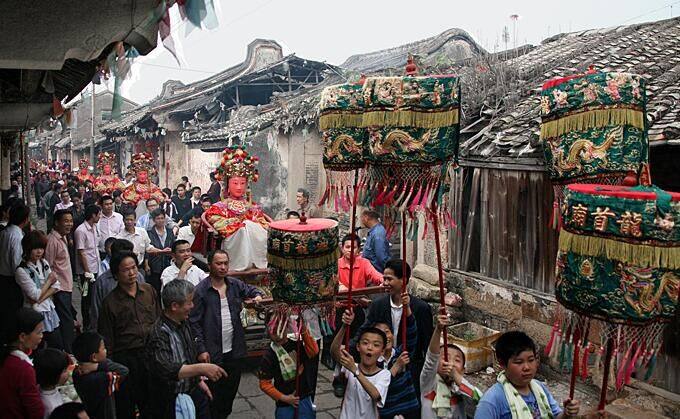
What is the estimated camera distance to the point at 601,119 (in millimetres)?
3863

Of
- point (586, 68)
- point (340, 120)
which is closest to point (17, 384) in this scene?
point (340, 120)

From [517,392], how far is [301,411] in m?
1.94

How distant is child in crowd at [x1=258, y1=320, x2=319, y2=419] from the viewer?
4.83m

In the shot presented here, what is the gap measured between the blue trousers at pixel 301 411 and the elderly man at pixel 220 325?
0.99 metres

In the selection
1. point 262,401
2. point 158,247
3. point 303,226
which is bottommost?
point 262,401

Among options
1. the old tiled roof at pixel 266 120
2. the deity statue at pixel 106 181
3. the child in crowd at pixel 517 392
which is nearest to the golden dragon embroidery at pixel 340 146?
the child in crowd at pixel 517 392

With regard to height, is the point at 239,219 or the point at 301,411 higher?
the point at 239,219

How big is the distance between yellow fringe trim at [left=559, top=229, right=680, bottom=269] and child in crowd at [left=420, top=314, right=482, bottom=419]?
129cm

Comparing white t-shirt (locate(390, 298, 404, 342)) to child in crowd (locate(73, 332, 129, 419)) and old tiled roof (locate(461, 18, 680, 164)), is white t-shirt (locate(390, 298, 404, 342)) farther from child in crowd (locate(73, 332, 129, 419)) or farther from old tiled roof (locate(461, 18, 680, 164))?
old tiled roof (locate(461, 18, 680, 164))

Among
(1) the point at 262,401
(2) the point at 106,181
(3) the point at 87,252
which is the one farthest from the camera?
(2) the point at 106,181

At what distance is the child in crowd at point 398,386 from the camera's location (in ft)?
15.4

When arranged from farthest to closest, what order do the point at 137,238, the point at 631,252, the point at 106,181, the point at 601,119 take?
the point at 106,181 → the point at 137,238 → the point at 601,119 → the point at 631,252

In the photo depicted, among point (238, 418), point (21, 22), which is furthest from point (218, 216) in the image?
point (21, 22)

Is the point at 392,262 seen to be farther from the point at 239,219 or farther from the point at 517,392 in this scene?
the point at 239,219
